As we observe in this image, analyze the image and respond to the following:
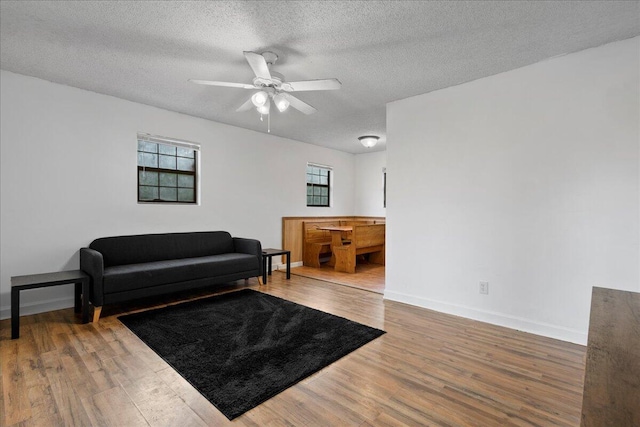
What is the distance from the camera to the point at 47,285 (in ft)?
9.32

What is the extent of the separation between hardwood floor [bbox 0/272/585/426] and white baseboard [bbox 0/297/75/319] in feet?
0.72

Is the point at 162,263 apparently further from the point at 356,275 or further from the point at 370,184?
the point at 370,184

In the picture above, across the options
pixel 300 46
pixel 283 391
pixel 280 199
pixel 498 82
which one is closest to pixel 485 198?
pixel 498 82

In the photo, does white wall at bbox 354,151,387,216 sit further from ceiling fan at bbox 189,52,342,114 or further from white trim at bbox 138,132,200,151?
ceiling fan at bbox 189,52,342,114

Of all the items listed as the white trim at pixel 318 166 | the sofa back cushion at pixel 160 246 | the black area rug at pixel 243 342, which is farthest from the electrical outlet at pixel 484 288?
the white trim at pixel 318 166

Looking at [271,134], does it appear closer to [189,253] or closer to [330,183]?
[330,183]

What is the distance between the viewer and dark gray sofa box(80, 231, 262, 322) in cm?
315

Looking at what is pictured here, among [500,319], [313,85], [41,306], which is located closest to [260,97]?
[313,85]

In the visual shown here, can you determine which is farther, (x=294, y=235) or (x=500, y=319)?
(x=294, y=235)

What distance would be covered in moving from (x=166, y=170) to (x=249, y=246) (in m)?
1.60

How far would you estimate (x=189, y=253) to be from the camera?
14.2 feet

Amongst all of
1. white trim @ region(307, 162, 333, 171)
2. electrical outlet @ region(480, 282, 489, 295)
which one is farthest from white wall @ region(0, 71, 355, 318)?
electrical outlet @ region(480, 282, 489, 295)

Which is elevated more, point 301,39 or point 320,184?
point 301,39

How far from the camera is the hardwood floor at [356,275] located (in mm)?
4629
